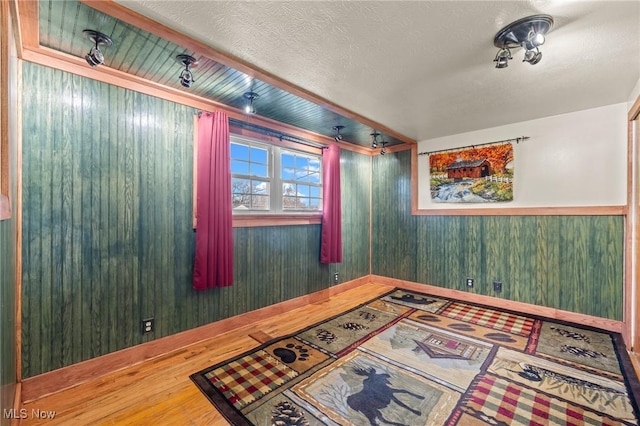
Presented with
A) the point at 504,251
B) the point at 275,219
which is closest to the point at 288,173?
the point at 275,219

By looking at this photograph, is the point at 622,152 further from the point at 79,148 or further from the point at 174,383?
the point at 79,148

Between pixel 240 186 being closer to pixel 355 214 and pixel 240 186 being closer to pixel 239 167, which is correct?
pixel 239 167

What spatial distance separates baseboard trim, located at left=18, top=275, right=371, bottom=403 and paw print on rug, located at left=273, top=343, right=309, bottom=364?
75cm

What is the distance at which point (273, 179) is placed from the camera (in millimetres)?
3598

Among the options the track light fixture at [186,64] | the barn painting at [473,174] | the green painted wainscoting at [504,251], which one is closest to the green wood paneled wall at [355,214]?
the green painted wainscoting at [504,251]

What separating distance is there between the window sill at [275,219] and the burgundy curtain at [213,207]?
288 mm

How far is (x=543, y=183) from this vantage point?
3.45 metres

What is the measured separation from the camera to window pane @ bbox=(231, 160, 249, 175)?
10.5 feet

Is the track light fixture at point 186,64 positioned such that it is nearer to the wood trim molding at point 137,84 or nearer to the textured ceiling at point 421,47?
the textured ceiling at point 421,47

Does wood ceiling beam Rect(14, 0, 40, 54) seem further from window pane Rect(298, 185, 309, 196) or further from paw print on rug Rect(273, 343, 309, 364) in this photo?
paw print on rug Rect(273, 343, 309, 364)

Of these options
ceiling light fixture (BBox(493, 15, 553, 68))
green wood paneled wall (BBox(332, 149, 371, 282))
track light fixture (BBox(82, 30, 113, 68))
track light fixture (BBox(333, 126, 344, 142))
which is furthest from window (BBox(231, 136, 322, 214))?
ceiling light fixture (BBox(493, 15, 553, 68))

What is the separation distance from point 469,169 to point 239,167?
129 inches

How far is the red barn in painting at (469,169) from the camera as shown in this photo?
3867 millimetres

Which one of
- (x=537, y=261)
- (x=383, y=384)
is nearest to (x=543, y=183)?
(x=537, y=261)
